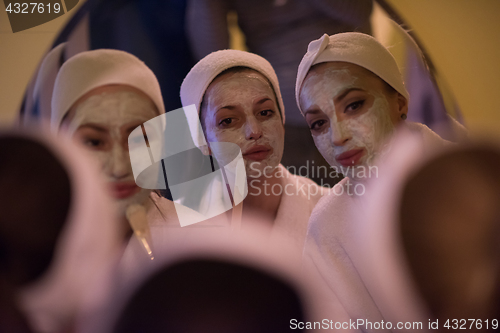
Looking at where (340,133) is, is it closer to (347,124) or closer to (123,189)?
(347,124)

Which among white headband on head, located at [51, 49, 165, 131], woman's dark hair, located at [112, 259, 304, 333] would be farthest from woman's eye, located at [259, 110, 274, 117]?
woman's dark hair, located at [112, 259, 304, 333]

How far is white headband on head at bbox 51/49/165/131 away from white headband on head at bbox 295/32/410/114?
13.7 inches

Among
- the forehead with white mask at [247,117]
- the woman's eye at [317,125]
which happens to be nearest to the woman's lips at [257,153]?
the forehead with white mask at [247,117]

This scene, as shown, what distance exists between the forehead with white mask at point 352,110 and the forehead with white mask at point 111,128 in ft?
1.32

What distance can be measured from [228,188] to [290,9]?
0.45m

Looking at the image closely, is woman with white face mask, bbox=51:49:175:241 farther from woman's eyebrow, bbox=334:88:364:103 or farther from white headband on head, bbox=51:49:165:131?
woman's eyebrow, bbox=334:88:364:103

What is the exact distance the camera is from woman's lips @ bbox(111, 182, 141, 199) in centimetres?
74

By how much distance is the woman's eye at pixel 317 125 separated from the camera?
2.41 feet

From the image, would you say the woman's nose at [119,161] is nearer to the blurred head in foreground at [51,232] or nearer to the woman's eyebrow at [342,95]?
the blurred head in foreground at [51,232]

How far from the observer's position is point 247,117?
0.73 metres

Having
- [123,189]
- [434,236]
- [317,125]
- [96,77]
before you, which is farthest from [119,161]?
[434,236]

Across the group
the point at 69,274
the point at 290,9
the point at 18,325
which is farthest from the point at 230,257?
the point at 290,9

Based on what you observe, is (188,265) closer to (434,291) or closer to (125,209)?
(125,209)

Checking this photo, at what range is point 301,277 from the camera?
727 mm
